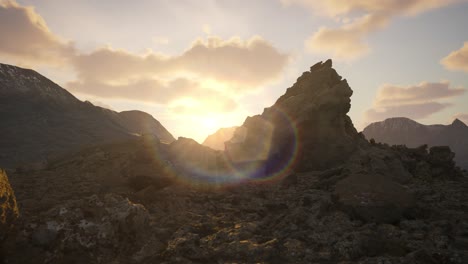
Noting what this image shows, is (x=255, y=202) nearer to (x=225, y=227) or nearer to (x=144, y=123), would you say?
(x=225, y=227)

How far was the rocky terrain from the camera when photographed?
582 inches

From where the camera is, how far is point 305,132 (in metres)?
35.7

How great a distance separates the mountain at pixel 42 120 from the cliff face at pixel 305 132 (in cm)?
5840

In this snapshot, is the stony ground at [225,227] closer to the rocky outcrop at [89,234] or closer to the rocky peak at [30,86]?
the rocky outcrop at [89,234]

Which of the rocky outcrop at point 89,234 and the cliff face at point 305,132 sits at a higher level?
the cliff face at point 305,132

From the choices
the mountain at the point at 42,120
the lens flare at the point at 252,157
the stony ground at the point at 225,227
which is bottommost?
the stony ground at the point at 225,227

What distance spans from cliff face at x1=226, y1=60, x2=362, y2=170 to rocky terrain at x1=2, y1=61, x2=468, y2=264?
11 centimetres

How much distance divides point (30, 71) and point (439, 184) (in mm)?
153683

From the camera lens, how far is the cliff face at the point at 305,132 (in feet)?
112

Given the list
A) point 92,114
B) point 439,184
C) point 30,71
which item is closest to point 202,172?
point 439,184

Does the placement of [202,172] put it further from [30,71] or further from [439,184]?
[30,71]

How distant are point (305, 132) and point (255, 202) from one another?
1466 centimetres

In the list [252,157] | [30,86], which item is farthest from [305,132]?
[30,86]

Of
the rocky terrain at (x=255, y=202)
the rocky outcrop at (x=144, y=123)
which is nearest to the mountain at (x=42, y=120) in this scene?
the rocky outcrop at (x=144, y=123)
